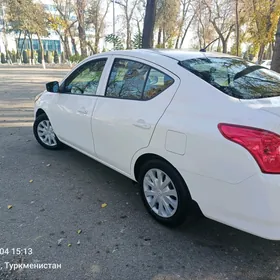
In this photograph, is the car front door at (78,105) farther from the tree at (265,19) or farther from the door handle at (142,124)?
the tree at (265,19)

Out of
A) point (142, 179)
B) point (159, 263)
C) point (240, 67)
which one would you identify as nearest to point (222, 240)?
point (159, 263)

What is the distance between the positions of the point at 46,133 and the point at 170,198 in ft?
9.35

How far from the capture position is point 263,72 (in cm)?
293

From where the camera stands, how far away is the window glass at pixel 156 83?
253 cm

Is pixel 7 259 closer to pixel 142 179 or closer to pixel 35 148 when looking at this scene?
pixel 142 179

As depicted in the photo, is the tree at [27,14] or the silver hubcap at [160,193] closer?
the silver hubcap at [160,193]

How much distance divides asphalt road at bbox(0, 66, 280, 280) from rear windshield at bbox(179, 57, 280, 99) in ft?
4.45

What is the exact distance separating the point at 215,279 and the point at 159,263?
0.45 meters

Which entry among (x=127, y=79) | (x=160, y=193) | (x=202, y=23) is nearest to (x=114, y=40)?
(x=202, y=23)

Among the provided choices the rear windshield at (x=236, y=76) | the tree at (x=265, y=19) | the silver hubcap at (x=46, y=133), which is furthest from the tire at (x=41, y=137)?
the tree at (x=265, y=19)

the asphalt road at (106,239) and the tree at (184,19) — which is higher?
the tree at (184,19)

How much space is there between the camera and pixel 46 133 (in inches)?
181

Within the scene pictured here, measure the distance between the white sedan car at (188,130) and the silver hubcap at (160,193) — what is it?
10 mm

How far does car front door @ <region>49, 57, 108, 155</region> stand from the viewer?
3391 millimetres
